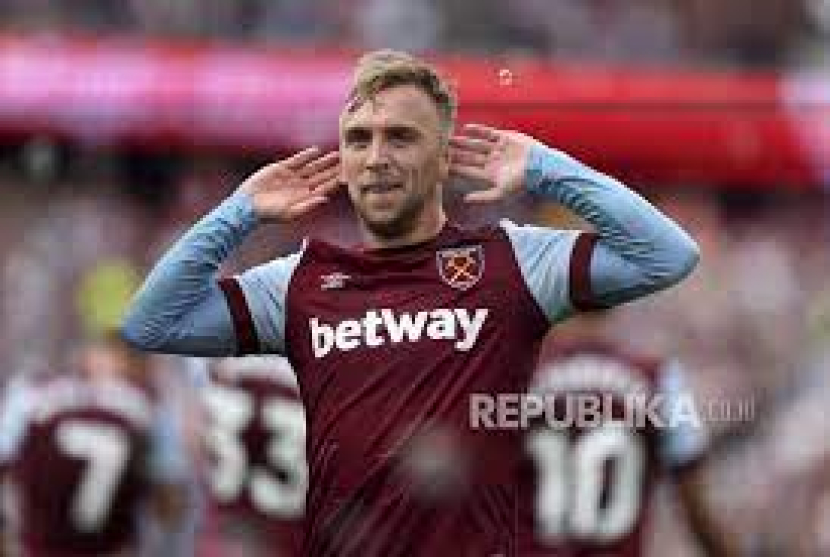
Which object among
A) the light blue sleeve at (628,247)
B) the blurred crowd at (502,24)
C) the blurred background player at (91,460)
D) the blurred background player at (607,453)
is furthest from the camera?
the blurred crowd at (502,24)

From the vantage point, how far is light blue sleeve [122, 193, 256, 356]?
483cm

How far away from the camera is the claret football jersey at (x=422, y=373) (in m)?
4.59

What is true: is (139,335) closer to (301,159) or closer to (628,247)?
(301,159)

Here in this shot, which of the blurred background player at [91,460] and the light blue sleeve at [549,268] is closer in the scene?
the light blue sleeve at [549,268]

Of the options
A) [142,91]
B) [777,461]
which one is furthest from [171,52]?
[777,461]

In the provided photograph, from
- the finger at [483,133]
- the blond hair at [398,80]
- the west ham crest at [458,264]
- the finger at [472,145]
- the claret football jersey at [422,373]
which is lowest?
the claret football jersey at [422,373]

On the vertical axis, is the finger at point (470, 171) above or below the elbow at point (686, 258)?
above

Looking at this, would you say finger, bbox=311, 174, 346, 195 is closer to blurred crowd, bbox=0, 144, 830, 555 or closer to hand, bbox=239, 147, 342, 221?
hand, bbox=239, 147, 342, 221

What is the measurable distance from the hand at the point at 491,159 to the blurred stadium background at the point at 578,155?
371 centimetres

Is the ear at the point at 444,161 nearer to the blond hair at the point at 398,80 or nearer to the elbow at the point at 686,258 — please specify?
the blond hair at the point at 398,80

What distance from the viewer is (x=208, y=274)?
4848 mm

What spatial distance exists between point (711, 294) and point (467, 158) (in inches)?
189

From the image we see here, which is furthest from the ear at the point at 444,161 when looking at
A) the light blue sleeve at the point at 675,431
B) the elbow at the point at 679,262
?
the light blue sleeve at the point at 675,431

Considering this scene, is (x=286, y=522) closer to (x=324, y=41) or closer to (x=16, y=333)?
(x=16, y=333)
